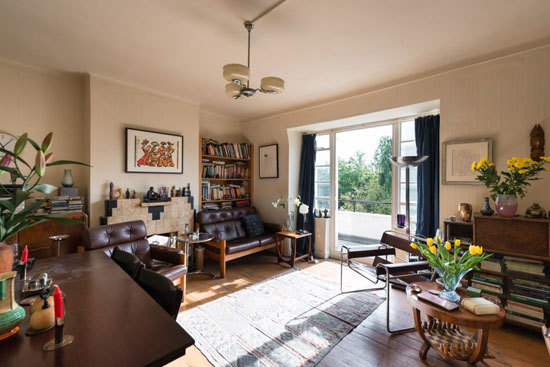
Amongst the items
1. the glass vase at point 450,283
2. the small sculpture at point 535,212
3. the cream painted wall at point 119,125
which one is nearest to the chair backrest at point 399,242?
the glass vase at point 450,283

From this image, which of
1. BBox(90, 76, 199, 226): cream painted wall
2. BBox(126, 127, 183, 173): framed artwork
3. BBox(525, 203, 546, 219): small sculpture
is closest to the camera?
BBox(525, 203, 546, 219): small sculpture

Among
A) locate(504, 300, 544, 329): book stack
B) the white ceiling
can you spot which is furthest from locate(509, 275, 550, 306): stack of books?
the white ceiling

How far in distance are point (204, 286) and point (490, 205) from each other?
3.54 metres

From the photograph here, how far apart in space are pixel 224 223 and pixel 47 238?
2.34 meters

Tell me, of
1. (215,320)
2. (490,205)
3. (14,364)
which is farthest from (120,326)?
(490,205)

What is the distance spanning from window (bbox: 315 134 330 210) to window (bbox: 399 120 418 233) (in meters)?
1.27

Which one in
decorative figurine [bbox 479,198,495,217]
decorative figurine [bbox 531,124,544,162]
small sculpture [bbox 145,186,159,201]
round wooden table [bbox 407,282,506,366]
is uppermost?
decorative figurine [bbox 531,124,544,162]

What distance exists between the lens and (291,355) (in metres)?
2.04

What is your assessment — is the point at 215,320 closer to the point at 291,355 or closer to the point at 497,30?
the point at 291,355

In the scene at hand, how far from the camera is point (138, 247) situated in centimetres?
302

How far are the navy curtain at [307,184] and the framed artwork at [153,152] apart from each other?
2.21m

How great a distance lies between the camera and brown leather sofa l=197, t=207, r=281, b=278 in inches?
148

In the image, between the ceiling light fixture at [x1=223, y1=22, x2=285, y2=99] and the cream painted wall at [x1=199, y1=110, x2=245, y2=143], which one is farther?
the cream painted wall at [x1=199, y1=110, x2=245, y2=143]

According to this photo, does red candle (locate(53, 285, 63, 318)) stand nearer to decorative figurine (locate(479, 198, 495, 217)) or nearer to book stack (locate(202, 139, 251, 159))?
decorative figurine (locate(479, 198, 495, 217))
